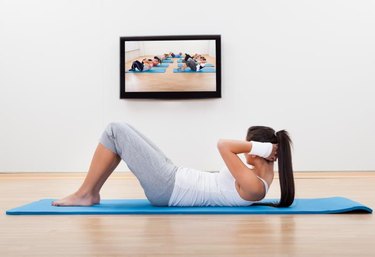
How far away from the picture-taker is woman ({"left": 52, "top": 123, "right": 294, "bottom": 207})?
9.90 ft

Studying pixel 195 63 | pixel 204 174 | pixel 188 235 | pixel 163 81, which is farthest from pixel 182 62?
pixel 188 235

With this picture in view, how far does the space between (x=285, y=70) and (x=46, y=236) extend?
4.19 meters

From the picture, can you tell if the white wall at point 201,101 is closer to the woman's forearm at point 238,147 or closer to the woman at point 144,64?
the woman at point 144,64

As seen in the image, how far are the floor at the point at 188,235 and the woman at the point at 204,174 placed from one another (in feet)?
0.67

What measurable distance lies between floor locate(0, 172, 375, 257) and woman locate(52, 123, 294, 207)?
20 centimetres

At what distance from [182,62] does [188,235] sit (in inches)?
153

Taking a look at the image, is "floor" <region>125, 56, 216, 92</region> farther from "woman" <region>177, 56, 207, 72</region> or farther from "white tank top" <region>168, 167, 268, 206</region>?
"white tank top" <region>168, 167, 268, 206</region>

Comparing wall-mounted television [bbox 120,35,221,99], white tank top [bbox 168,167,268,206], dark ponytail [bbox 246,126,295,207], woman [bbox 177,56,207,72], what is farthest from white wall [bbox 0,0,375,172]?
dark ponytail [bbox 246,126,295,207]

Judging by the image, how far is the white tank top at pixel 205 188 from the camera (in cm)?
319

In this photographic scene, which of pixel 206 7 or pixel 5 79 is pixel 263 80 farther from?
pixel 5 79

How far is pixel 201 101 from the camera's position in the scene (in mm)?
6148

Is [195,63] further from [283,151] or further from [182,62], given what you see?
[283,151]

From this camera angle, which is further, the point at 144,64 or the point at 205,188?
the point at 144,64

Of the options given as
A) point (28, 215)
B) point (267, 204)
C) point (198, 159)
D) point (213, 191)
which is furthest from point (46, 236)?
point (198, 159)
